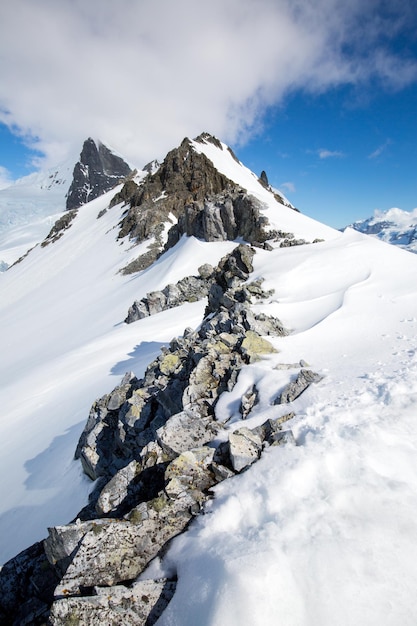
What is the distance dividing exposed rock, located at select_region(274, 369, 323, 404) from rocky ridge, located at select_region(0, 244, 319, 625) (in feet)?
0.07

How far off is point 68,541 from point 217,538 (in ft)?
7.28

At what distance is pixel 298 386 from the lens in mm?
6500

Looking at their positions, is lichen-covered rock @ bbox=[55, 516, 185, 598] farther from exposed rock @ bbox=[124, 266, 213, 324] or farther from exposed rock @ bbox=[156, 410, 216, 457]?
exposed rock @ bbox=[124, 266, 213, 324]

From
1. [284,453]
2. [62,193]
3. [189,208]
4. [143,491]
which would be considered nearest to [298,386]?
[284,453]

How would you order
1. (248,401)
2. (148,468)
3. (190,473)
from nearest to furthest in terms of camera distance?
1. (190,473)
2. (148,468)
3. (248,401)

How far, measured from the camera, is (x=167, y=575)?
377 centimetres

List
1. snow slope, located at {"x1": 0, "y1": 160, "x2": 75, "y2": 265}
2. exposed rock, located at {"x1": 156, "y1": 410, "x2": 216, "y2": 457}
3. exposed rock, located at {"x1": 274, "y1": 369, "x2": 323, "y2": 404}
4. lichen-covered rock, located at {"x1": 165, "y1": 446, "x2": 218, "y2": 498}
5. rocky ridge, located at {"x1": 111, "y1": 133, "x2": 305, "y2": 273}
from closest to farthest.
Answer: lichen-covered rock, located at {"x1": 165, "y1": 446, "x2": 218, "y2": 498}
exposed rock, located at {"x1": 156, "y1": 410, "x2": 216, "y2": 457}
exposed rock, located at {"x1": 274, "y1": 369, "x2": 323, "y2": 404}
rocky ridge, located at {"x1": 111, "y1": 133, "x2": 305, "y2": 273}
snow slope, located at {"x1": 0, "y1": 160, "x2": 75, "y2": 265}

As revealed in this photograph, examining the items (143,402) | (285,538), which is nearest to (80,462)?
(143,402)

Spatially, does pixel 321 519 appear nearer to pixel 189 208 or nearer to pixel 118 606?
pixel 118 606

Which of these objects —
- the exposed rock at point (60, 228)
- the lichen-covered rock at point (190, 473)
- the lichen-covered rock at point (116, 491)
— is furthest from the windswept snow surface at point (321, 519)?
the exposed rock at point (60, 228)

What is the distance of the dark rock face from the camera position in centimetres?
17175

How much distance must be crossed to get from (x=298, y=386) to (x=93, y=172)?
677 feet

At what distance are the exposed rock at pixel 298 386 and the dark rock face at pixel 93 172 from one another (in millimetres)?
189298

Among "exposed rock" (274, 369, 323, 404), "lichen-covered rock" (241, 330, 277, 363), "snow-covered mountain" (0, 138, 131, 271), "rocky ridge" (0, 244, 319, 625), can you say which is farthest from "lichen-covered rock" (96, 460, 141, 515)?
"snow-covered mountain" (0, 138, 131, 271)
